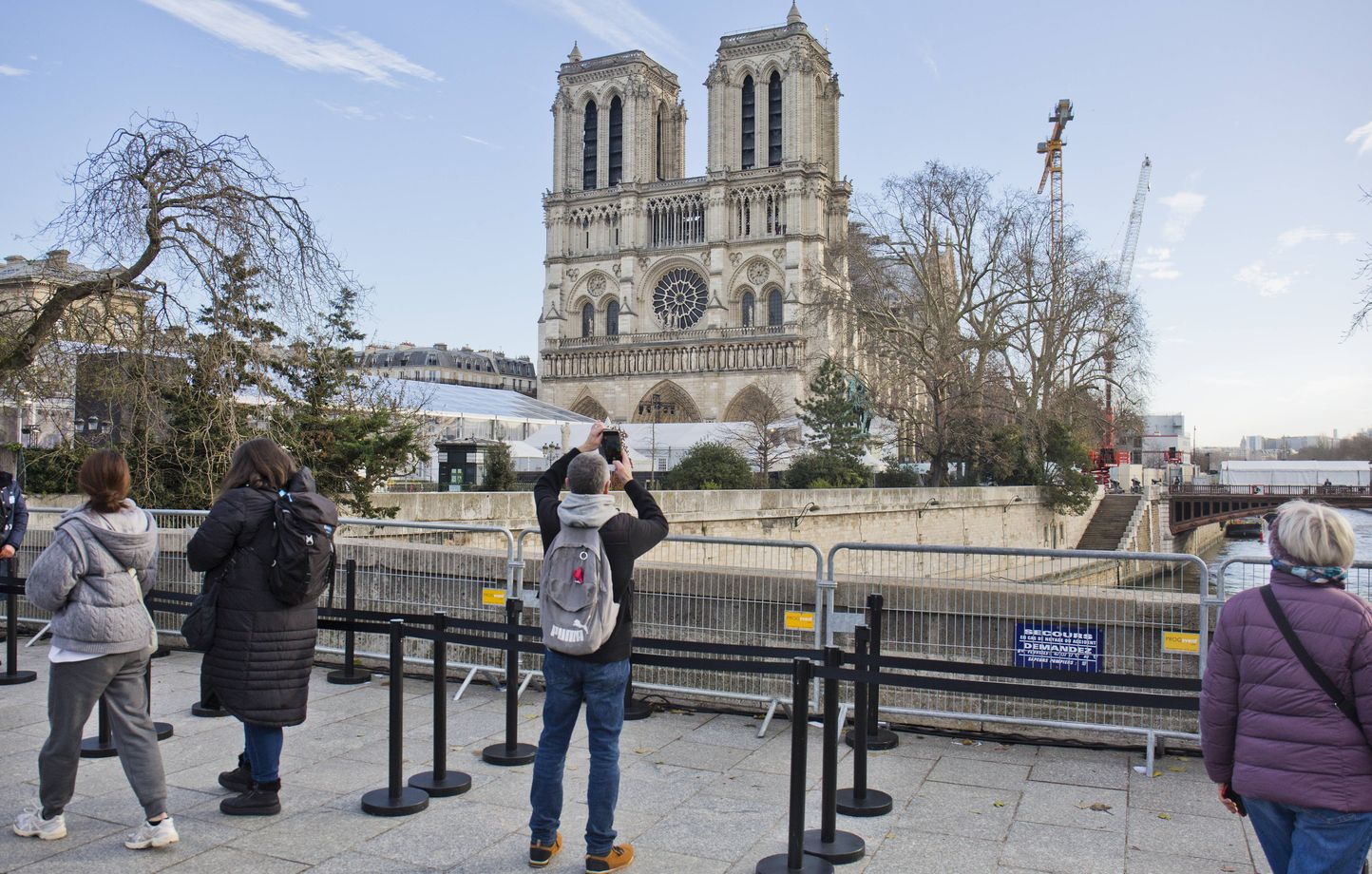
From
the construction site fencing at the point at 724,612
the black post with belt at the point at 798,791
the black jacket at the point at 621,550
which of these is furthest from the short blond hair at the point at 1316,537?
the construction site fencing at the point at 724,612

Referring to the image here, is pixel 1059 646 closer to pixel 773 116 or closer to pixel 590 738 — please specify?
pixel 590 738

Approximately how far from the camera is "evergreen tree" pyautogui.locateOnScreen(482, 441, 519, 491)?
88.2 feet

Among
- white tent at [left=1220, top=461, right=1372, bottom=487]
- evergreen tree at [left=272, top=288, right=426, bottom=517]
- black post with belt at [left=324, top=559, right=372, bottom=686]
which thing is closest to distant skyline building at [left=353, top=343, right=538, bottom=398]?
white tent at [left=1220, top=461, right=1372, bottom=487]

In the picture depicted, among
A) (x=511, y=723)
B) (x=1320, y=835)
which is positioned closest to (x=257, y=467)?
(x=511, y=723)

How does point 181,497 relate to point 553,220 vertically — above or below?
below

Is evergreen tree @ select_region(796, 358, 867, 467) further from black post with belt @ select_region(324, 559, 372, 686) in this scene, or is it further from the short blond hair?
the short blond hair

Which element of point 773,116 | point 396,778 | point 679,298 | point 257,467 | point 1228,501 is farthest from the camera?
point 679,298

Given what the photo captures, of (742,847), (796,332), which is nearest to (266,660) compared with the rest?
(742,847)

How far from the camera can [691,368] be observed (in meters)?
70.7

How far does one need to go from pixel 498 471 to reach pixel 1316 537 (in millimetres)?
24737

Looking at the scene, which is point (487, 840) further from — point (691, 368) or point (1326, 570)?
point (691, 368)

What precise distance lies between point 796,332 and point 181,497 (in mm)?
56115

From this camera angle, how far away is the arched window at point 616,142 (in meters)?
75.0

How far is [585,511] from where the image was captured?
438 cm
